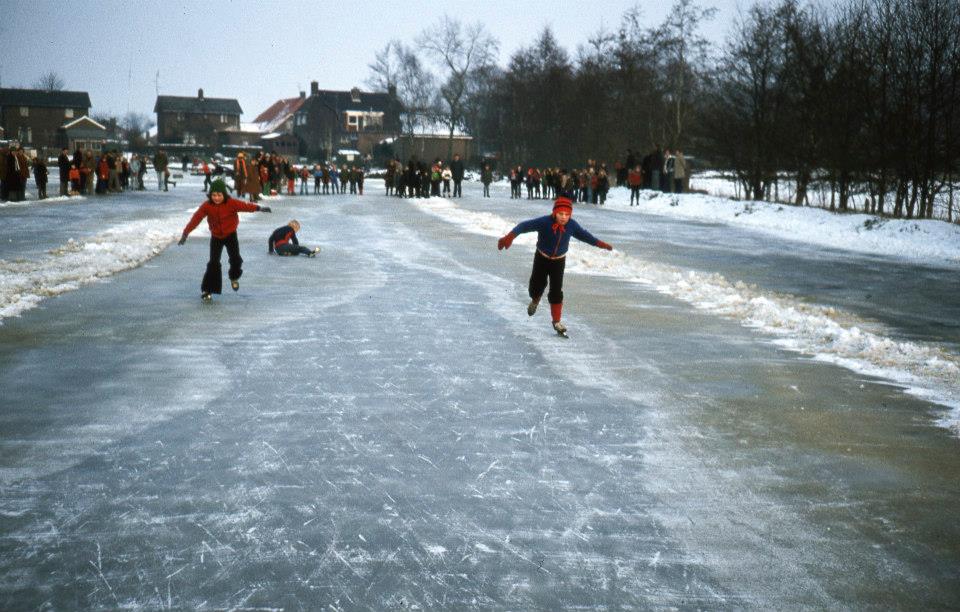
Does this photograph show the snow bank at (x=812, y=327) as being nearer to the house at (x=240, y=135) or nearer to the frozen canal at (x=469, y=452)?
the frozen canal at (x=469, y=452)

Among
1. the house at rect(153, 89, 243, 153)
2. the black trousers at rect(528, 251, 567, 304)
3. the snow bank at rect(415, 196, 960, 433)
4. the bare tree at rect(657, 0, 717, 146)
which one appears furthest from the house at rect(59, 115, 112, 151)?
the black trousers at rect(528, 251, 567, 304)

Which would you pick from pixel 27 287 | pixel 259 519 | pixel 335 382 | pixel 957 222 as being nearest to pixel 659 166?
pixel 957 222

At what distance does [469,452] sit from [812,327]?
5143 mm

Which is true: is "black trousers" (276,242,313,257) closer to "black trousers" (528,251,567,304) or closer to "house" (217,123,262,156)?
"black trousers" (528,251,567,304)

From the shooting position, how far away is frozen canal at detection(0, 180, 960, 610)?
3.50 metres

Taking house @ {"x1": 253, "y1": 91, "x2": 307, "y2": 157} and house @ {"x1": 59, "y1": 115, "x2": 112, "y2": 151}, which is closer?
house @ {"x1": 59, "y1": 115, "x2": 112, "y2": 151}

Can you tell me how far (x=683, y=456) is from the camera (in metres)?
5.04

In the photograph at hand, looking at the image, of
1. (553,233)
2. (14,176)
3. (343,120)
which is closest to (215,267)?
(553,233)

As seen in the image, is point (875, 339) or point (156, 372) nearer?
point (156, 372)

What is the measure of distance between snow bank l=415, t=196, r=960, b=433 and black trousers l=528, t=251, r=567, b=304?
77.6 inches

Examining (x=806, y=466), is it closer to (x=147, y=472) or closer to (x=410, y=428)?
(x=410, y=428)

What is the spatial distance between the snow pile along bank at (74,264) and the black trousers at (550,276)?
500cm

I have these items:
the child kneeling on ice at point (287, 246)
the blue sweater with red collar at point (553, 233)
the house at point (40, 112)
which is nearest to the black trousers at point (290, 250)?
the child kneeling on ice at point (287, 246)

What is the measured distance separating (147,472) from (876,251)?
1640cm
